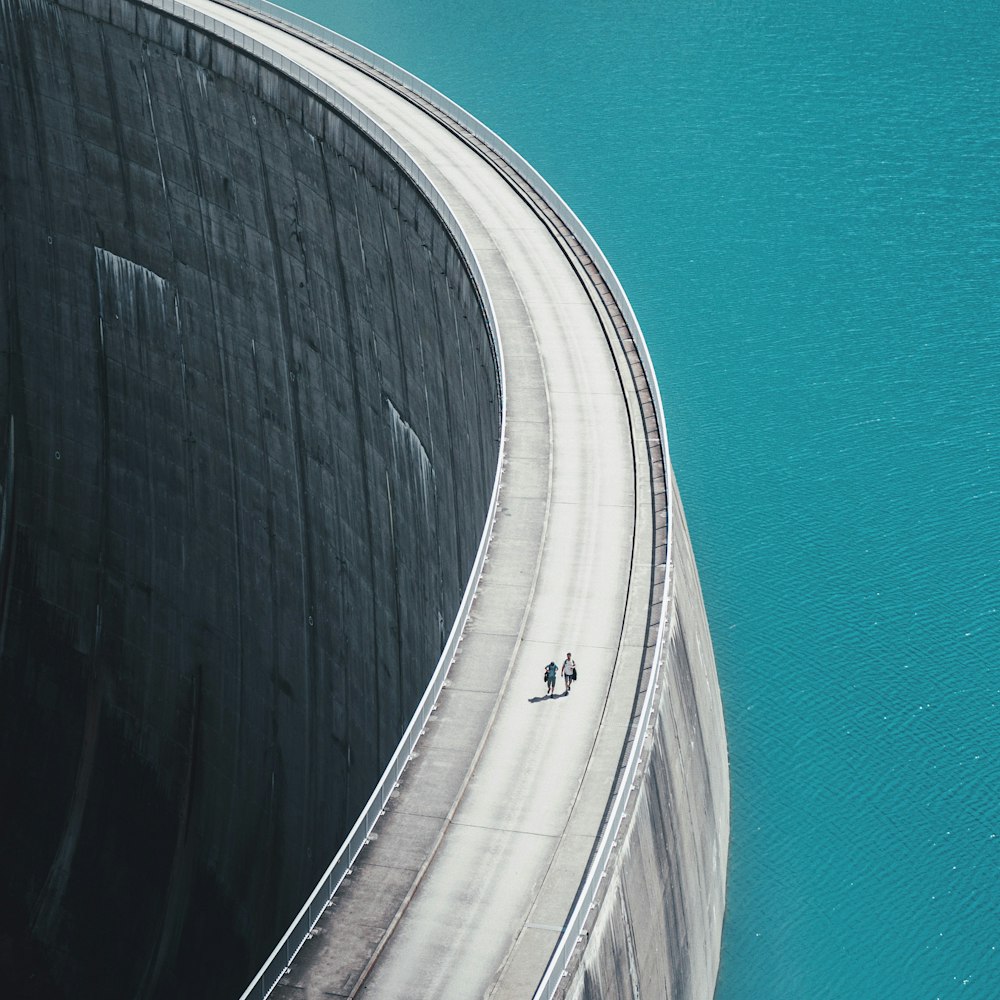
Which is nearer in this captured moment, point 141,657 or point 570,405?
point 570,405

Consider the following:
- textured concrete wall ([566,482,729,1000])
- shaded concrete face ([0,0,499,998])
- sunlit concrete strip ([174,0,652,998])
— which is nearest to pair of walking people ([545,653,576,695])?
sunlit concrete strip ([174,0,652,998])

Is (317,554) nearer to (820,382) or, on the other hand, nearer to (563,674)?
(820,382)

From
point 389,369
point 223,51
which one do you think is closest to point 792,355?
point 389,369

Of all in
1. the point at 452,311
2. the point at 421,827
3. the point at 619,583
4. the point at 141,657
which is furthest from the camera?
the point at 141,657

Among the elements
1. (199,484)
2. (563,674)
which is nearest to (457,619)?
(563,674)

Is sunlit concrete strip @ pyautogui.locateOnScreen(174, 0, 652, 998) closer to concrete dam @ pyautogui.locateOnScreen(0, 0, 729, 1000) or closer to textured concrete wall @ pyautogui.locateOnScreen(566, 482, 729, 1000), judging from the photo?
concrete dam @ pyautogui.locateOnScreen(0, 0, 729, 1000)

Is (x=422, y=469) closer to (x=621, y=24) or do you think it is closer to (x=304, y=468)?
(x=304, y=468)

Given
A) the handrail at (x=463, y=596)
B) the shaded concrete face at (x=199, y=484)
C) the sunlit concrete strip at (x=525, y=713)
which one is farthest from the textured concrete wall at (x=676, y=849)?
the shaded concrete face at (x=199, y=484)
